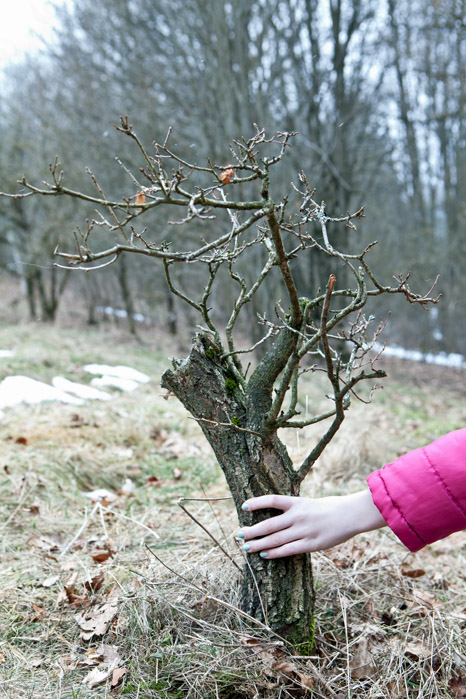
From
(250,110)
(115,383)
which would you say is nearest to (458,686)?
(115,383)

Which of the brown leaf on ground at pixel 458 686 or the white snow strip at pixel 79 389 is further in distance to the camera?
the white snow strip at pixel 79 389

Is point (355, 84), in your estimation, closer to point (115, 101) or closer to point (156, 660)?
point (115, 101)

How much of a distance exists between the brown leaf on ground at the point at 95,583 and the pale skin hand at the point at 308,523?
93 centimetres

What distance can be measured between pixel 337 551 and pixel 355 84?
9.84 metres

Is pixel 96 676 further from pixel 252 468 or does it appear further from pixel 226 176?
pixel 226 176

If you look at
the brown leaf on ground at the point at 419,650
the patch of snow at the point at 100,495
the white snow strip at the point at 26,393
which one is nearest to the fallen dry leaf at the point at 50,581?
the patch of snow at the point at 100,495

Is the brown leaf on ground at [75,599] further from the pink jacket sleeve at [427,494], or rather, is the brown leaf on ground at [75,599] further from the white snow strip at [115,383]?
the white snow strip at [115,383]

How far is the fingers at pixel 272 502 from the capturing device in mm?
1578

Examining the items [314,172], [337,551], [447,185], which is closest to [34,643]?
[337,551]

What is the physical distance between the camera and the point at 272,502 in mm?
1577

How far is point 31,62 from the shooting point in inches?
518

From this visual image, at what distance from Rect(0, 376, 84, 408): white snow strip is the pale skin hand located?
4168 millimetres

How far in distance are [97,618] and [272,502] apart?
3.06 feet

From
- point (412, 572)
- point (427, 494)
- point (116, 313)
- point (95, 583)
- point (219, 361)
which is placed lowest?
point (412, 572)
